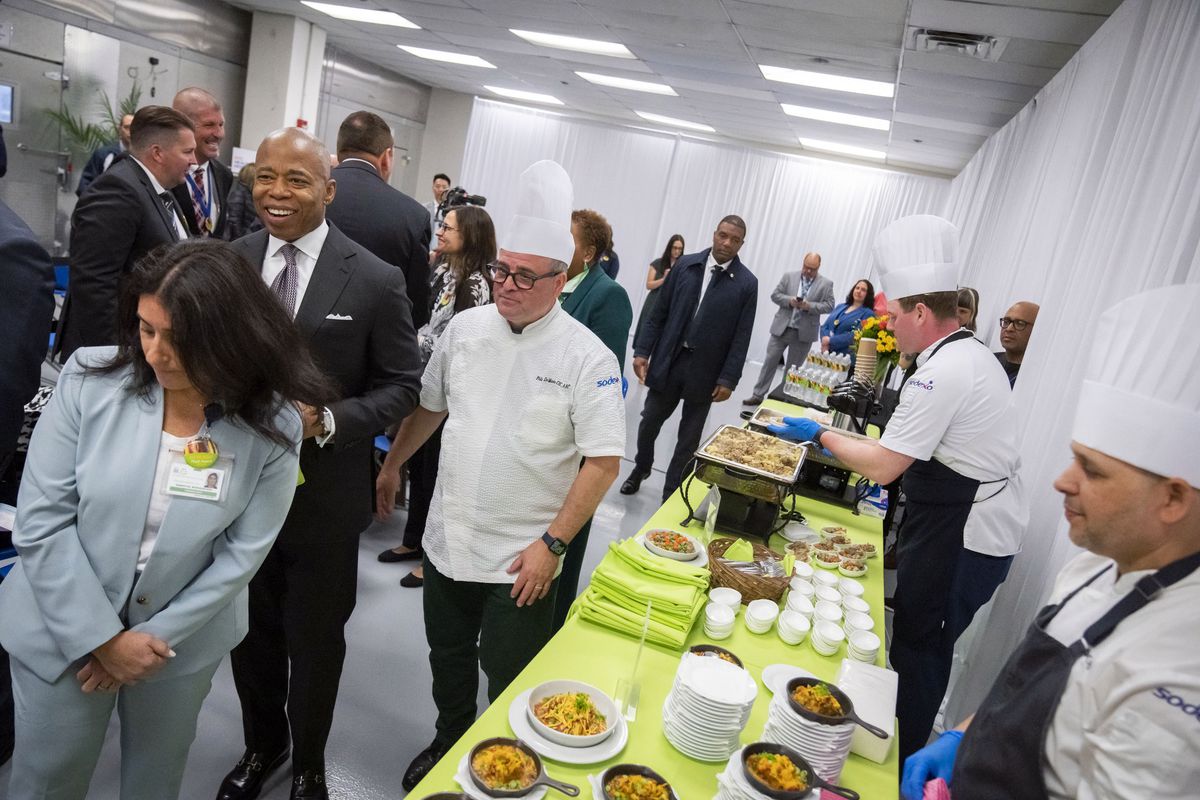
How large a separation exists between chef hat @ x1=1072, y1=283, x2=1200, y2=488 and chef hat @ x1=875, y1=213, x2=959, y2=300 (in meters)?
1.14

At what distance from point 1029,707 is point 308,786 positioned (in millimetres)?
1711

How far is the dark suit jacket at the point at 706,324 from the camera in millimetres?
4395

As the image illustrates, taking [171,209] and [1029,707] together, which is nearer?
[1029,707]

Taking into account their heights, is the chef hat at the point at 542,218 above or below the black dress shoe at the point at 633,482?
above

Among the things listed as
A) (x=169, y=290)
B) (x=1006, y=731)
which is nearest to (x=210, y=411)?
(x=169, y=290)

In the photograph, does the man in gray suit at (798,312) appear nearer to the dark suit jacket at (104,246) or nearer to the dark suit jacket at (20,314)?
the dark suit jacket at (104,246)

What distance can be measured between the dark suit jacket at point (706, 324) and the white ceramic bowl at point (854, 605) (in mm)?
2435

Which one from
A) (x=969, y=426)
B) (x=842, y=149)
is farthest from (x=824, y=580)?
(x=842, y=149)

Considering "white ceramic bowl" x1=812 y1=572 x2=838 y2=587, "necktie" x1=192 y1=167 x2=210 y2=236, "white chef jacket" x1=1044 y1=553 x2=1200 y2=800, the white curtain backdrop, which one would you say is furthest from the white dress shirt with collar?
the white curtain backdrop

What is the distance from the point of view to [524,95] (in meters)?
10.3

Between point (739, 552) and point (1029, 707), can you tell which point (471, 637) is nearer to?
point (739, 552)

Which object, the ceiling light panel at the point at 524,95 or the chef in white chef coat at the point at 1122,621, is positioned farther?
the ceiling light panel at the point at 524,95

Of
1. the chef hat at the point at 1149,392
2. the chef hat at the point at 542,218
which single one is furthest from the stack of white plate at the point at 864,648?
the chef hat at the point at 542,218

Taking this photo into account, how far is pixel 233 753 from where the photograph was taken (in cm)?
206
